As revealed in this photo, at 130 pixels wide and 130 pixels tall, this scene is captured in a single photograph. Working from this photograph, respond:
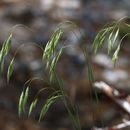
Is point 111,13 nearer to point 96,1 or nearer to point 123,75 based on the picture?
point 96,1

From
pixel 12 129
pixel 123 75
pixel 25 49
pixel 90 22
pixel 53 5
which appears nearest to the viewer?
pixel 12 129

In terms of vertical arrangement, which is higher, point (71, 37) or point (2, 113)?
point (71, 37)

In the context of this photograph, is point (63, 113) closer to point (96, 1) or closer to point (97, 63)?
point (97, 63)

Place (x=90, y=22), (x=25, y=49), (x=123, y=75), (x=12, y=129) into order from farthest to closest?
1. (x=90, y=22)
2. (x=25, y=49)
3. (x=123, y=75)
4. (x=12, y=129)

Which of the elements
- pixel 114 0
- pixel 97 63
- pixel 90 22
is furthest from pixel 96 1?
pixel 97 63

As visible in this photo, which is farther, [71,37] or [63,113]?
[71,37]

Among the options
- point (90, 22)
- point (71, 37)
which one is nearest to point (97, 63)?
point (71, 37)
